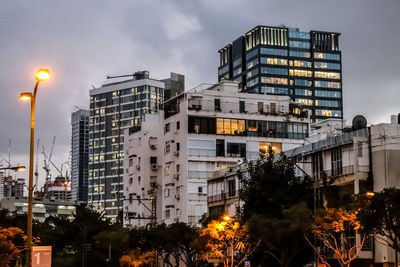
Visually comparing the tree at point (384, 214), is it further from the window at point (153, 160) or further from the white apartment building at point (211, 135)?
the window at point (153, 160)

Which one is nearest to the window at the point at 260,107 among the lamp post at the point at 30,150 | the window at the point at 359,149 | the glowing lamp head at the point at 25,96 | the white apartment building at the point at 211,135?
the white apartment building at the point at 211,135

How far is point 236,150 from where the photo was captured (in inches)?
4318

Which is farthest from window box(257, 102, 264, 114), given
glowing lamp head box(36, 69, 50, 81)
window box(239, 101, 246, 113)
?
glowing lamp head box(36, 69, 50, 81)

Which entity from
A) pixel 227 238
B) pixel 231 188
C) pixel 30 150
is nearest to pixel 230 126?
pixel 231 188

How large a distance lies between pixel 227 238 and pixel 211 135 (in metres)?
40.4

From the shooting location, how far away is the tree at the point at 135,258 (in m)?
96.2

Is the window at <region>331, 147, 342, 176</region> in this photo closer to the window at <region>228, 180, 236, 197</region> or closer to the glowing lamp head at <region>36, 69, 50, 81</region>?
the window at <region>228, 180, 236, 197</region>

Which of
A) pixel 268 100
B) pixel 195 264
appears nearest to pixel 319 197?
pixel 195 264

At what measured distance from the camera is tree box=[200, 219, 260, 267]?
222 ft

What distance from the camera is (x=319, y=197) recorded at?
6594 centimetres

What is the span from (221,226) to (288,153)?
44.9 feet

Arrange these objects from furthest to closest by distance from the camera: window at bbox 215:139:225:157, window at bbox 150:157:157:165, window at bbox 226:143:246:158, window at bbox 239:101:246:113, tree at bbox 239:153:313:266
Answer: window at bbox 150:157:157:165 → window at bbox 239:101:246:113 → window at bbox 226:143:246:158 → window at bbox 215:139:225:157 → tree at bbox 239:153:313:266

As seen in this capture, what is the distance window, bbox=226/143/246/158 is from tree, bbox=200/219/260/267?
35442 millimetres

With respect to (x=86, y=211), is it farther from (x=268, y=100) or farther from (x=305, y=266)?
(x=305, y=266)
